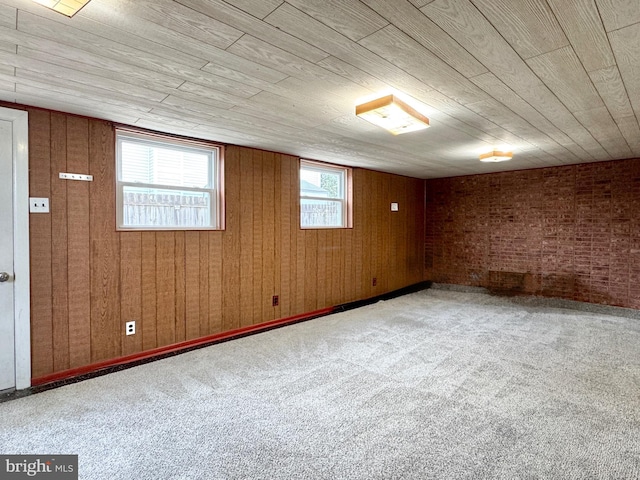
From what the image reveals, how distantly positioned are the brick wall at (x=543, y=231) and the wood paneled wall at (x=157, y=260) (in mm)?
2073

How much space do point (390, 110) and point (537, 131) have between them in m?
1.85

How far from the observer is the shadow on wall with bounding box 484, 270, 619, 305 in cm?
500

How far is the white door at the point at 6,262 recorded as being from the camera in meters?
2.53

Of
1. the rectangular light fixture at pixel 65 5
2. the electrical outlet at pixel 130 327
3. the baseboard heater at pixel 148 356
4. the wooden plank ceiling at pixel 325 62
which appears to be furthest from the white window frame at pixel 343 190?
the rectangular light fixture at pixel 65 5

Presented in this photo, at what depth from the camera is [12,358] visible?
8.46 ft

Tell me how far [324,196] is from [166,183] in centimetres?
231

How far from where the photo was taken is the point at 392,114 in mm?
2475

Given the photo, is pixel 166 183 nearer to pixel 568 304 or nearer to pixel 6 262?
pixel 6 262

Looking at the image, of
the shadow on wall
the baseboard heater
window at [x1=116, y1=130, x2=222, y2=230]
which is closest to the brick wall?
the shadow on wall

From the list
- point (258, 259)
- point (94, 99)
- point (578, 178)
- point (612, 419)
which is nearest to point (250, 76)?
point (94, 99)

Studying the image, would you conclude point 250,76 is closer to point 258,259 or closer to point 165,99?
point 165,99

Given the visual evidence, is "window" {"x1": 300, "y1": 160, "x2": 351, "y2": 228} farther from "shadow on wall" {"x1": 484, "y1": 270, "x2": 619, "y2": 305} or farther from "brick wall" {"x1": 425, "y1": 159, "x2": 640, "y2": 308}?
"shadow on wall" {"x1": 484, "y1": 270, "x2": 619, "y2": 305}

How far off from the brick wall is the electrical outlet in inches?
214

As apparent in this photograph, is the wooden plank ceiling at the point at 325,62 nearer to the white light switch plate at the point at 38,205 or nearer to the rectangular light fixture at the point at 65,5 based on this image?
the rectangular light fixture at the point at 65,5
